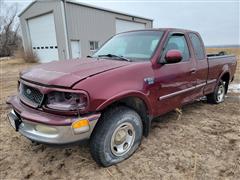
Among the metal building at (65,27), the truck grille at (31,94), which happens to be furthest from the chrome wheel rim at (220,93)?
the metal building at (65,27)

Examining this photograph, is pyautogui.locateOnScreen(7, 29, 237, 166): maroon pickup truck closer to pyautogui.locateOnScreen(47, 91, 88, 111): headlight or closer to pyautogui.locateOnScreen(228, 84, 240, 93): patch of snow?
pyautogui.locateOnScreen(47, 91, 88, 111): headlight

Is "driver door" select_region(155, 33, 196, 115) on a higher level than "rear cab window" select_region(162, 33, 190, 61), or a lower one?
lower

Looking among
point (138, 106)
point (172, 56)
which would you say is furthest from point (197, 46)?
point (138, 106)

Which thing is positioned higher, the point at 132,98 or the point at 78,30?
the point at 78,30

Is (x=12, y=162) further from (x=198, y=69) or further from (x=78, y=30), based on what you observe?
(x=78, y=30)

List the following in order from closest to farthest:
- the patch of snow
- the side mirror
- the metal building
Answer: the side mirror < the patch of snow < the metal building

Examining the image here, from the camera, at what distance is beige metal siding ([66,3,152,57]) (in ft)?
53.3

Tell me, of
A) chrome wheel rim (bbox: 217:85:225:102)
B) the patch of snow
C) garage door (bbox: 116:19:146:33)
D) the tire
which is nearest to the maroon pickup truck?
the tire

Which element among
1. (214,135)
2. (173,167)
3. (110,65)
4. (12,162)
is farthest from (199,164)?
(12,162)

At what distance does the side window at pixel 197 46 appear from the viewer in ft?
13.4

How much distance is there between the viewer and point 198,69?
12.9 ft

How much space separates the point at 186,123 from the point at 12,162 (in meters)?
3.06

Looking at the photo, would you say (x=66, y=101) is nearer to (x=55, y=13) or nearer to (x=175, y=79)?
(x=175, y=79)

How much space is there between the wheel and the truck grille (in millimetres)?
4096
